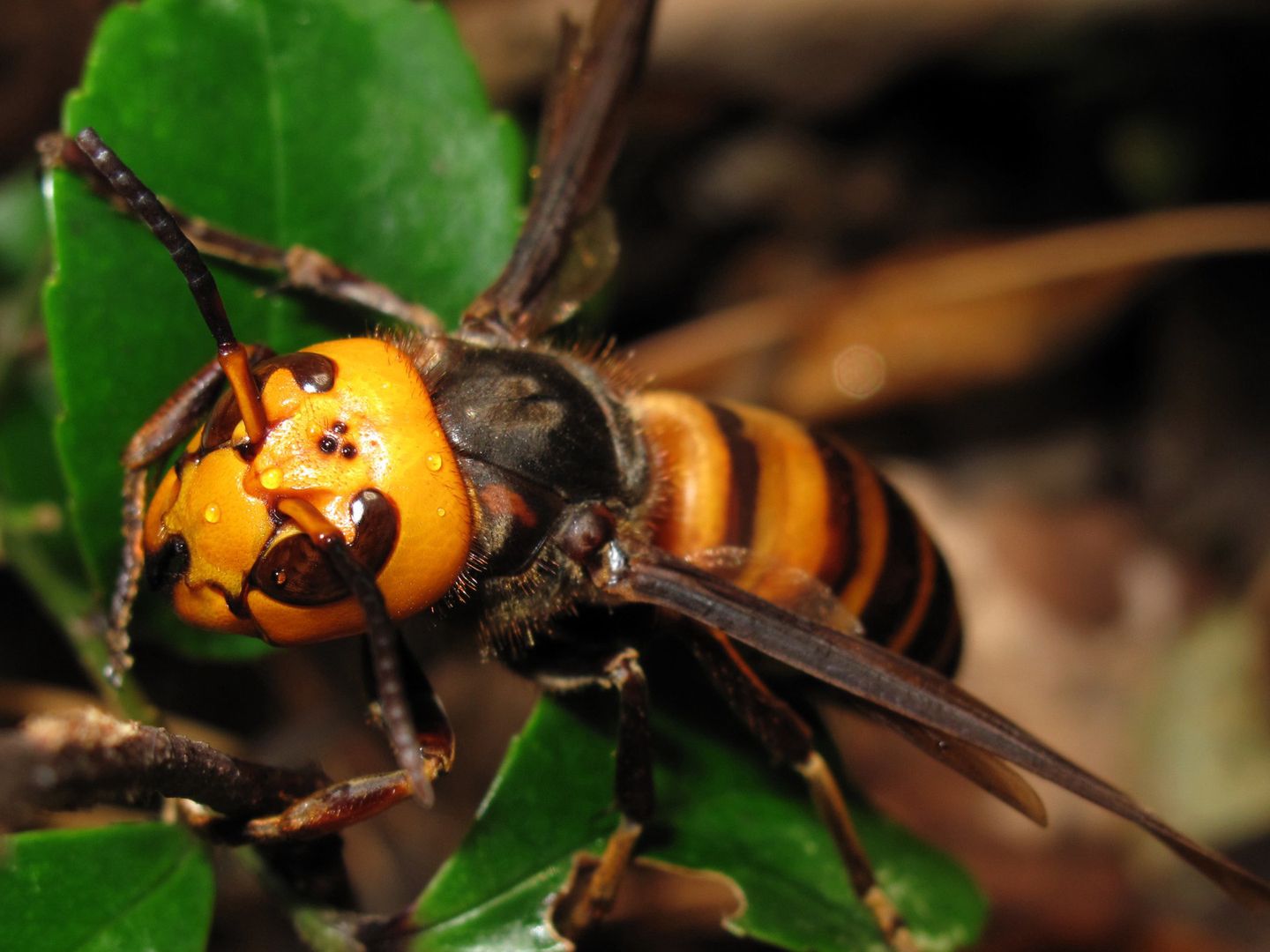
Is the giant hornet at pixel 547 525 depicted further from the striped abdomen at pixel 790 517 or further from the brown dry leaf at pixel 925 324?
the brown dry leaf at pixel 925 324

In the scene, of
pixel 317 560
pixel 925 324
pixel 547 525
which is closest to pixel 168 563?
pixel 317 560

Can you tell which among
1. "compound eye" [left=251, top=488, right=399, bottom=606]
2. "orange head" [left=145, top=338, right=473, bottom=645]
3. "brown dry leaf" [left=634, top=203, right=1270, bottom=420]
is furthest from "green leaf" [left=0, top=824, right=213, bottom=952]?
"brown dry leaf" [left=634, top=203, right=1270, bottom=420]

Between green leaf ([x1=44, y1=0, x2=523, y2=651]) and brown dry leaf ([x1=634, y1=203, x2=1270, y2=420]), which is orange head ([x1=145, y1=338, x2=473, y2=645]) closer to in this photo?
green leaf ([x1=44, y1=0, x2=523, y2=651])

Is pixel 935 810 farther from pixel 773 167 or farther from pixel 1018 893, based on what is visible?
pixel 773 167

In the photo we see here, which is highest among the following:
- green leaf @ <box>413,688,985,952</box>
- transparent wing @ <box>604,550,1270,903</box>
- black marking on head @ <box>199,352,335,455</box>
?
black marking on head @ <box>199,352,335,455</box>

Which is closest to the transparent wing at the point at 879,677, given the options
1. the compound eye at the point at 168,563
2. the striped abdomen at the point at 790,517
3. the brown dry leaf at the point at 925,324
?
the striped abdomen at the point at 790,517

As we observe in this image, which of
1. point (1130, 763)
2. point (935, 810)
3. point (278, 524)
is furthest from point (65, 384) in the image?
point (1130, 763)
